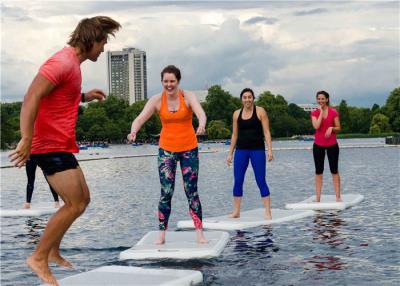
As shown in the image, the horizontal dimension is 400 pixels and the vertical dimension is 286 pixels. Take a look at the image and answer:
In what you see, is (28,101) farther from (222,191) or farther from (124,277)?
(222,191)

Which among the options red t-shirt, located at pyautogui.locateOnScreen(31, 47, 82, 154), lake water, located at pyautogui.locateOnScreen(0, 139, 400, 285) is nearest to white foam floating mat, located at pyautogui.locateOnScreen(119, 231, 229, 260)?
lake water, located at pyautogui.locateOnScreen(0, 139, 400, 285)

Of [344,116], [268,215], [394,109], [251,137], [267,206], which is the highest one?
[394,109]

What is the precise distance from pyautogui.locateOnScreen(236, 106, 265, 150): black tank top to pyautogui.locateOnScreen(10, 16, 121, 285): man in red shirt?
21.4ft

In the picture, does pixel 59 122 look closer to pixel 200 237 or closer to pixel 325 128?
pixel 200 237

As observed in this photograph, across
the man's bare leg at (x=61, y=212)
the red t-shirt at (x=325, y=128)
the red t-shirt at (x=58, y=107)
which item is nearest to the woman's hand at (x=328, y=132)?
the red t-shirt at (x=325, y=128)

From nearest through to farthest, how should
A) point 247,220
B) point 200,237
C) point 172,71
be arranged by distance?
point 172,71 < point 200,237 < point 247,220

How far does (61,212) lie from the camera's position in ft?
19.9

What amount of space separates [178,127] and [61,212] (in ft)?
11.7

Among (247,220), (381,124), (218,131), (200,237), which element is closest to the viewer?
(200,237)

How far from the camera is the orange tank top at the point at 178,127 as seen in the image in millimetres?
9383

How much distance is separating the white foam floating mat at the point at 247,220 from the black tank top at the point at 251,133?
125 centimetres

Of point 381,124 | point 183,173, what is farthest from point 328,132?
point 381,124

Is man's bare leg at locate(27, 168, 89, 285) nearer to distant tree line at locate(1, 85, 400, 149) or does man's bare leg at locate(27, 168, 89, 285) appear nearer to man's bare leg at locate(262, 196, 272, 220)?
man's bare leg at locate(262, 196, 272, 220)

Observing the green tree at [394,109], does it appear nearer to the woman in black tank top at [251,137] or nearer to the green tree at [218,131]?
the green tree at [218,131]
